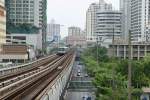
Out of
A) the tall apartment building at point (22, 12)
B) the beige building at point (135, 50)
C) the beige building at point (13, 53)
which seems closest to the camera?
the beige building at point (13, 53)

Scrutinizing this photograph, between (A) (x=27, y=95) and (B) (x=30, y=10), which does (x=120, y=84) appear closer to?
(A) (x=27, y=95)

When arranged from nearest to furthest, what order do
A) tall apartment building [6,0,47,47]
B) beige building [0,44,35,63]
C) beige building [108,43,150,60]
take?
beige building [0,44,35,63]
beige building [108,43,150,60]
tall apartment building [6,0,47,47]

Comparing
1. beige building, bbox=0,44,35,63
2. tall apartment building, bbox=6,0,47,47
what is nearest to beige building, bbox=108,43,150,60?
beige building, bbox=0,44,35,63

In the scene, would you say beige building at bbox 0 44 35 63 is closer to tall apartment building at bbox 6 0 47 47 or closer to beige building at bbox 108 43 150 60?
beige building at bbox 108 43 150 60

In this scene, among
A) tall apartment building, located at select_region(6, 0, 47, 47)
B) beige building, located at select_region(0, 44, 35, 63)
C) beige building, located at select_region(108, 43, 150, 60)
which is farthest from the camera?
tall apartment building, located at select_region(6, 0, 47, 47)

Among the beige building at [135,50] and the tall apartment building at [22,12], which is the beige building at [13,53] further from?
the tall apartment building at [22,12]

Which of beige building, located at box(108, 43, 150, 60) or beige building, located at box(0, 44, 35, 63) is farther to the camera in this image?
beige building, located at box(108, 43, 150, 60)

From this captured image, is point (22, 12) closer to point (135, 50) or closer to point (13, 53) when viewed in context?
point (13, 53)

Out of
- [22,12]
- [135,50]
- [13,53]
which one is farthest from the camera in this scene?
[22,12]

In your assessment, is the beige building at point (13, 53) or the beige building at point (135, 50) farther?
the beige building at point (135, 50)

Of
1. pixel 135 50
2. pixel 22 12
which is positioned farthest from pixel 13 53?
pixel 22 12

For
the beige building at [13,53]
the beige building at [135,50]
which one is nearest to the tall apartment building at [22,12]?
the beige building at [13,53]

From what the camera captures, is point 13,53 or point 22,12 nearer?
point 13,53

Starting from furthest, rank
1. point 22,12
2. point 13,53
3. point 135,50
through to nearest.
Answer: point 22,12, point 135,50, point 13,53
